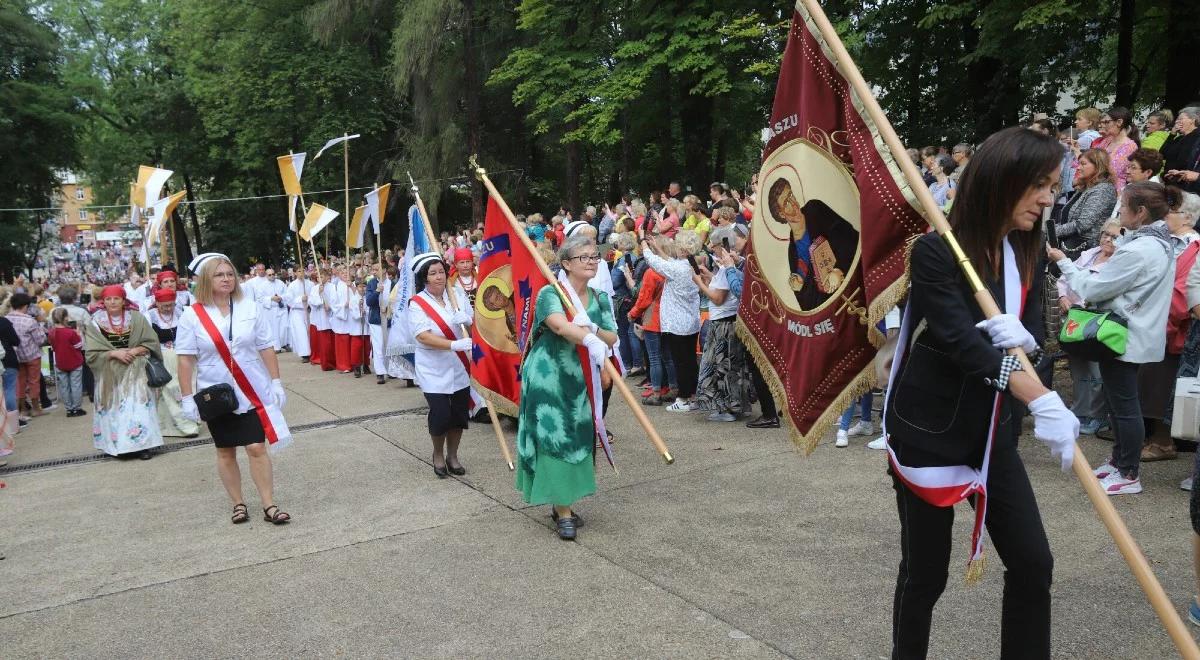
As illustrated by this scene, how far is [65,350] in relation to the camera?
508 inches

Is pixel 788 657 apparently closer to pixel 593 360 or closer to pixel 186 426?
pixel 593 360

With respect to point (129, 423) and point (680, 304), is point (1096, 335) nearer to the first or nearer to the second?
point (680, 304)

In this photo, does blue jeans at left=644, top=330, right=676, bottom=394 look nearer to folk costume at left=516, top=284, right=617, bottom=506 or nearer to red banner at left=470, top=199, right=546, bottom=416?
red banner at left=470, top=199, right=546, bottom=416

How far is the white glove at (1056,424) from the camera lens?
2650mm

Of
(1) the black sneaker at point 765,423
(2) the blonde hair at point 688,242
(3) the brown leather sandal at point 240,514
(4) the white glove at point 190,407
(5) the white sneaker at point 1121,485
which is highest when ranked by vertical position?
(2) the blonde hair at point 688,242

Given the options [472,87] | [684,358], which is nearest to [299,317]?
[472,87]

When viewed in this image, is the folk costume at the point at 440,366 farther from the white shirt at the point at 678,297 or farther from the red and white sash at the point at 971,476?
the red and white sash at the point at 971,476

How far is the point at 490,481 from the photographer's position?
23.7 feet

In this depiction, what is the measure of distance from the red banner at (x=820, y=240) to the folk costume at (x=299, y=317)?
588 inches

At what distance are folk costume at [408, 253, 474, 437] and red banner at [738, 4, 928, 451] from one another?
3.63m

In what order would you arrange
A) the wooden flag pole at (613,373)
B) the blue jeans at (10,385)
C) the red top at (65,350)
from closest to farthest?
the wooden flag pole at (613,373)
the blue jeans at (10,385)
the red top at (65,350)

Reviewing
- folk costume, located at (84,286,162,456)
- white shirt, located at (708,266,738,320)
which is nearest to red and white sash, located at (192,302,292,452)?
folk costume, located at (84,286,162,456)

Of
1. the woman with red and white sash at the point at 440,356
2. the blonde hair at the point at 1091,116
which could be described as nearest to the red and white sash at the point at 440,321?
the woman with red and white sash at the point at 440,356

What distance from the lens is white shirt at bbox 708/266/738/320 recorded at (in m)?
8.67
